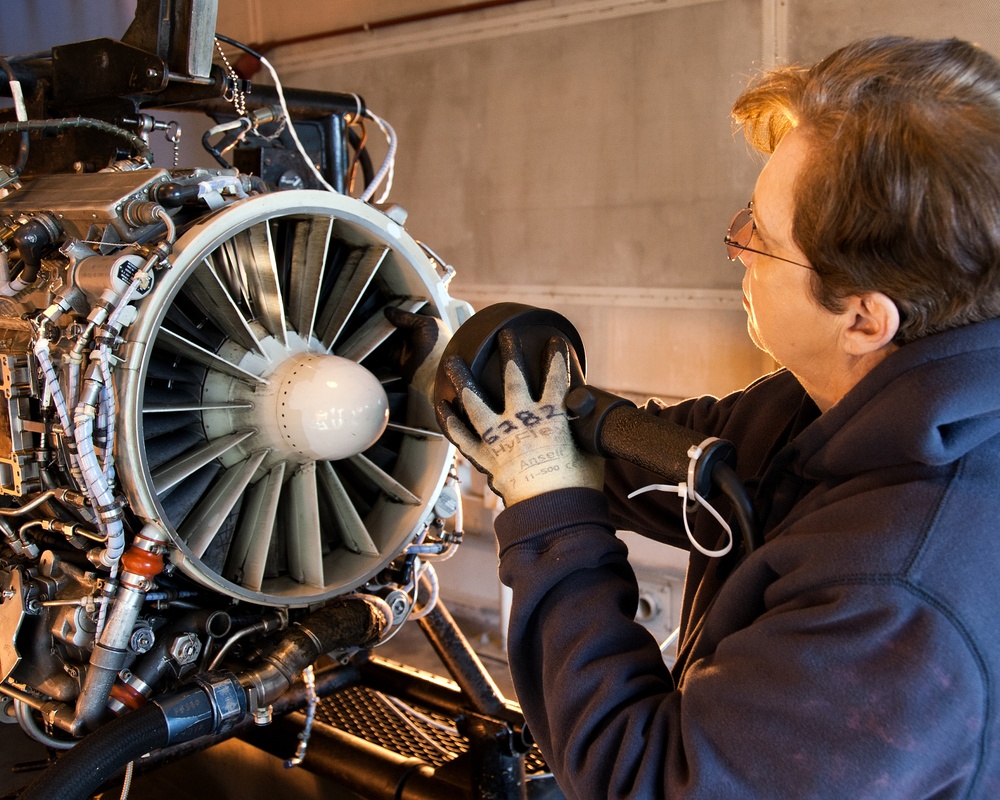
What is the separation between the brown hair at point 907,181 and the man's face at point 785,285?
0.06ft

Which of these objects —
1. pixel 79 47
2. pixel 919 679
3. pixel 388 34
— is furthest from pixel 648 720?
pixel 388 34

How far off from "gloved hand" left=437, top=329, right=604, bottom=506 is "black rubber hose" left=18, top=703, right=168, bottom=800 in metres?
0.61

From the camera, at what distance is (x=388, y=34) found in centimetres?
342

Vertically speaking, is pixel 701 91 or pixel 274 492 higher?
pixel 701 91

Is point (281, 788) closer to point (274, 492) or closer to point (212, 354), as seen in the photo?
point (274, 492)

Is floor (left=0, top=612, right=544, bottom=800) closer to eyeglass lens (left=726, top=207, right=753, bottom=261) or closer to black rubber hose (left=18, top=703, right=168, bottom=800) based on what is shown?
black rubber hose (left=18, top=703, right=168, bottom=800)

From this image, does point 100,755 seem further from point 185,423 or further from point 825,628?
point 825,628

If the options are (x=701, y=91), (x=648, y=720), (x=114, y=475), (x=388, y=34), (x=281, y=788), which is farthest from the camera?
(x=388, y=34)

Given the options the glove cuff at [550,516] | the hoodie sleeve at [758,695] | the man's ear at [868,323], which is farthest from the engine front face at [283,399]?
the man's ear at [868,323]

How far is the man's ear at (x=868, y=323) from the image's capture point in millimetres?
991

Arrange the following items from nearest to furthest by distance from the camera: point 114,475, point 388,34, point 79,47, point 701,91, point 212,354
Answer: point 114,475
point 212,354
point 79,47
point 701,91
point 388,34

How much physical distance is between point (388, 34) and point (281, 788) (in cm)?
258

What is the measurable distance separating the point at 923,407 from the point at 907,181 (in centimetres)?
22

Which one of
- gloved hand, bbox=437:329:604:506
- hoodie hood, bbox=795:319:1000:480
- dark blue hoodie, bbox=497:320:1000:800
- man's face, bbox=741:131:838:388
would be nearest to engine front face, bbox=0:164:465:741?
gloved hand, bbox=437:329:604:506
